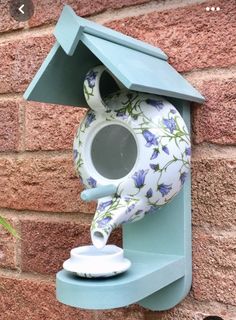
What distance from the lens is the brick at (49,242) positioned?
650 millimetres

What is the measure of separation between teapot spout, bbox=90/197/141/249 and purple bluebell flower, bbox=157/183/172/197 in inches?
1.0

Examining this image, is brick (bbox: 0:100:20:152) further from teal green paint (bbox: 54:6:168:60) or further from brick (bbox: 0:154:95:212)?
teal green paint (bbox: 54:6:168:60)

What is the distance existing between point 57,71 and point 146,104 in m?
0.09

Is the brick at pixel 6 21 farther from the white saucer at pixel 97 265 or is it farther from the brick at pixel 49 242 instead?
the white saucer at pixel 97 265

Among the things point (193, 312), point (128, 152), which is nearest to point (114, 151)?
point (128, 152)

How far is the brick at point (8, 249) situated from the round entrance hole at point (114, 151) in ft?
0.90

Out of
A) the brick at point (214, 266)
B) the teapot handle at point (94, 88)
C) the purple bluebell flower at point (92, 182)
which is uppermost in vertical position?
the teapot handle at point (94, 88)

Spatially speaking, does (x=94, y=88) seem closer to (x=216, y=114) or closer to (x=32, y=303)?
(x=216, y=114)

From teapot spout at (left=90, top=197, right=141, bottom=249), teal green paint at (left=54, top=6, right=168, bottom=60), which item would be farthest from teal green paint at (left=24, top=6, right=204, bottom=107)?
teapot spout at (left=90, top=197, right=141, bottom=249)

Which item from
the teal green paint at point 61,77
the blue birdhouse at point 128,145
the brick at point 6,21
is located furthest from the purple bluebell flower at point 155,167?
the brick at point 6,21

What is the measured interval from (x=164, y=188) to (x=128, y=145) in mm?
54

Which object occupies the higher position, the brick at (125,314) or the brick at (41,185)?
the brick at (41,185)

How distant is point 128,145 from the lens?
474 millimetres

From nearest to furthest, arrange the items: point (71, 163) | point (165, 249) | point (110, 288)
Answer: point (110, 288) < point (165, 249) < point (71, 163)
